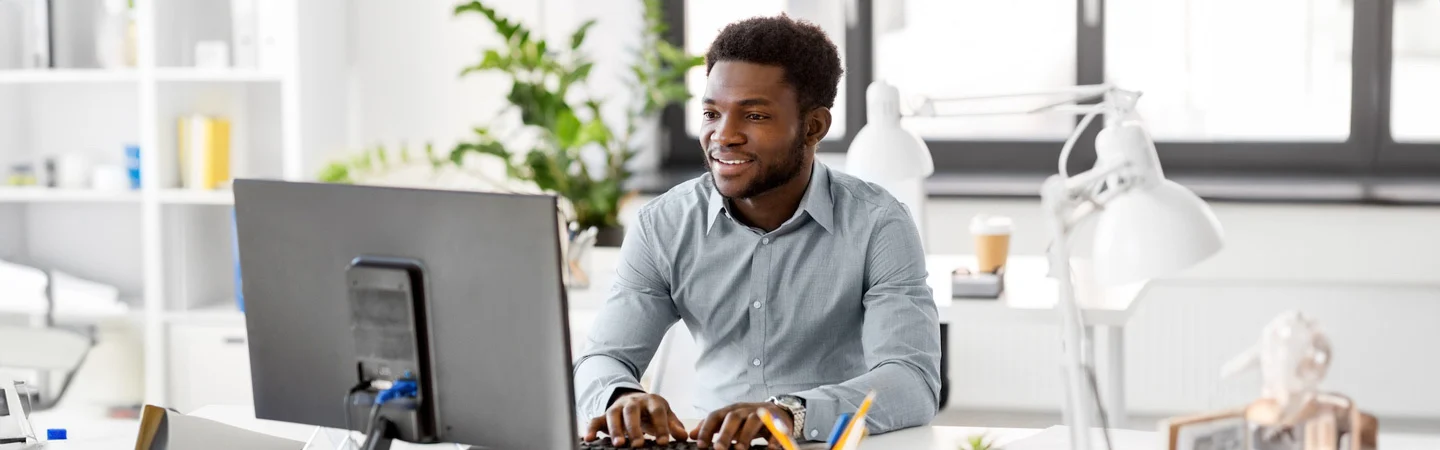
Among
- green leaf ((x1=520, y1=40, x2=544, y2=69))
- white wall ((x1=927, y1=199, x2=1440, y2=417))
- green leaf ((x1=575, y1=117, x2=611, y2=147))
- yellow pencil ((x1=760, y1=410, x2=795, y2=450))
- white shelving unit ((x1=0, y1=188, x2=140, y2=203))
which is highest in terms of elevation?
green leaf ((x1=520, y1=40, x2=544, y2=69))

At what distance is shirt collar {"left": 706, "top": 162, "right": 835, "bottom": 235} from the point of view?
1.89 m

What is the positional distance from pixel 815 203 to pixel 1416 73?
2765 millimetres

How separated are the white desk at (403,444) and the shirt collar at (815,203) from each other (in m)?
0.33

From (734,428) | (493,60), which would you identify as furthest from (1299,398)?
(493,60)

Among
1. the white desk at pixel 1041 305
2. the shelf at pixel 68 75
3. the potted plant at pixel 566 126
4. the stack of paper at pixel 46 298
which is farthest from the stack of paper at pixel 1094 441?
the stack of paper at pixel 46 298

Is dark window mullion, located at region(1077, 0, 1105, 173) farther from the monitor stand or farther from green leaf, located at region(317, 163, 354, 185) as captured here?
the monitor stand

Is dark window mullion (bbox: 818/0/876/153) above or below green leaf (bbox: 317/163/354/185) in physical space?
above

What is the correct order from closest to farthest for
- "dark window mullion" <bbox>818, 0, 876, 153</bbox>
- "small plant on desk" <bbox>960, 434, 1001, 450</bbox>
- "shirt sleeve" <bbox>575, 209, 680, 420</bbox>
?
"small plant on desk" <bbox>960, 434, 1001, 450</bbox>
"shirt sleeve" <bbox>575, 209, 680, 420</bbox>
"dark window mullion" <bbox>818, 0, 876, 153</bbox>

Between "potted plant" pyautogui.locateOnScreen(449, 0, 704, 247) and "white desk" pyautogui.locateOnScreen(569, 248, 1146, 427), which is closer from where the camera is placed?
"white desk" pyautogui.locateOnScreen(569, 248, 1146, 427)

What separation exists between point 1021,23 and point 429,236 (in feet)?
10.1

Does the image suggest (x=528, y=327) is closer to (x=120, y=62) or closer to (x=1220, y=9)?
(x=120, y=62)

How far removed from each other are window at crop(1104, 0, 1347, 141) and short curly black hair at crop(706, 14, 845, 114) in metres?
2.36

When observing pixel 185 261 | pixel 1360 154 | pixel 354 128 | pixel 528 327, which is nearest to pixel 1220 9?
pixel 1360 154

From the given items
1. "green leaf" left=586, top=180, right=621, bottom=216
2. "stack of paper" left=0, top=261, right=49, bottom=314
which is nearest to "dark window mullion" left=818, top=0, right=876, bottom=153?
"green leaf" left=586, top=180, right=621, bottom=216
